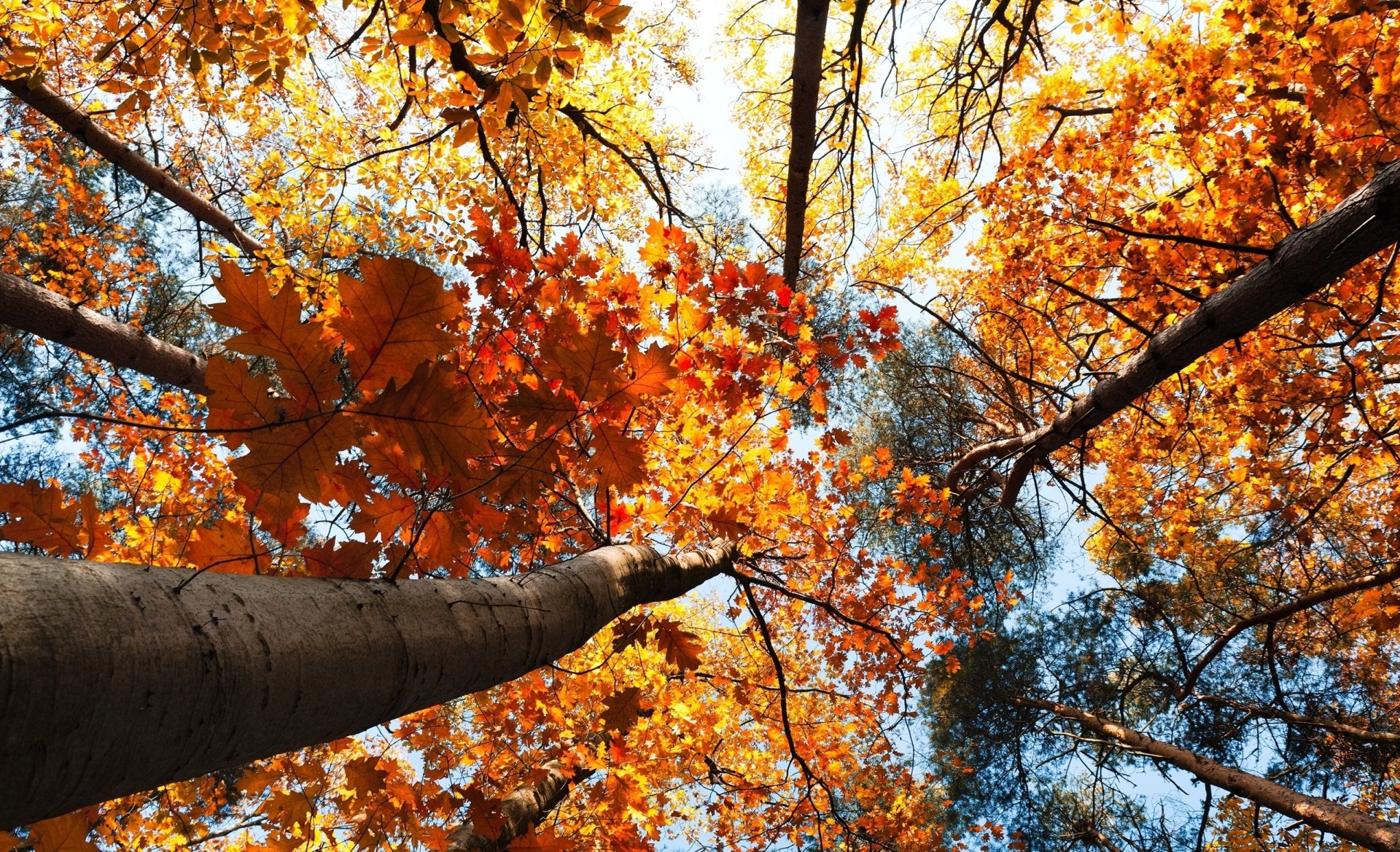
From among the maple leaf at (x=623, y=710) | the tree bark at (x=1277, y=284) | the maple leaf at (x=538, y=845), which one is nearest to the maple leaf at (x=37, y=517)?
the maple leaf at (x=538, y=845)

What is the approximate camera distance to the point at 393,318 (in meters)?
0.95

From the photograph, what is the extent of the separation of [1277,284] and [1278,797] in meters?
4.11

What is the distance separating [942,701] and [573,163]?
9.35 m

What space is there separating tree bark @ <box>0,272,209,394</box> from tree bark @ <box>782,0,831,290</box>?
310 centimetres

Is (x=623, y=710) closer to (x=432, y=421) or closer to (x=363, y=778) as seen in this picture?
(x=363, y=778)

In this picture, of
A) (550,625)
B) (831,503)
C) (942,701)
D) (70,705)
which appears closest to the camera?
(70,705)

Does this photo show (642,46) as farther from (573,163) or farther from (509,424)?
(509,424)

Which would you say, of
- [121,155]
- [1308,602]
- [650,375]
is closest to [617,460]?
[650,375]

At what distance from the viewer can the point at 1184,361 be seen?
7.45 feet

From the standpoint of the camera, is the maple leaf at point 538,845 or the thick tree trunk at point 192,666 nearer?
the thick tree trunk at point 192,666

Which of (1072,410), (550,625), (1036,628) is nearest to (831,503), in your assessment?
(1072,410)

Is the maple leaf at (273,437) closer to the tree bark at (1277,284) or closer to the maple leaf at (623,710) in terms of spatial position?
the maple leaf at (623,710)

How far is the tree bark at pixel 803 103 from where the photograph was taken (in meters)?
2.51

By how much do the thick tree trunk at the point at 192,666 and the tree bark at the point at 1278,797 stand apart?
4896 millimetres
